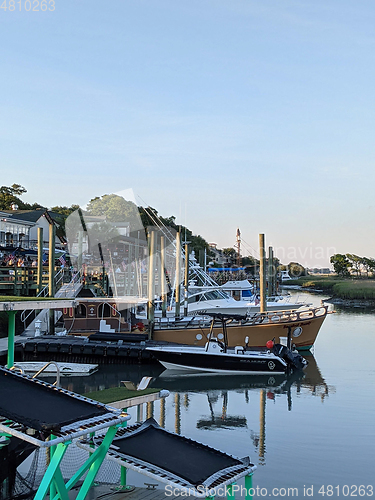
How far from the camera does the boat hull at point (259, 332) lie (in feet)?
83.5

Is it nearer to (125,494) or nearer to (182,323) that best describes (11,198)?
A: (182,323)

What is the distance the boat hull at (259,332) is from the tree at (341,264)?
405ft

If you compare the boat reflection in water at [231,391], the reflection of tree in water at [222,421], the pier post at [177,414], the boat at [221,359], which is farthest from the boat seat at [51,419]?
the boat at [221,359]

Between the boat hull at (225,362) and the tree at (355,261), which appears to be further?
the tree at (355,261)

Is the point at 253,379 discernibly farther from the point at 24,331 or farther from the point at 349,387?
the point at 24,331

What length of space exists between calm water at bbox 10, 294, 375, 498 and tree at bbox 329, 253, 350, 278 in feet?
405

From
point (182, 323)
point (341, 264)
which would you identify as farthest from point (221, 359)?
point (341, 264)

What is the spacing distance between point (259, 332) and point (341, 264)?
126524mm

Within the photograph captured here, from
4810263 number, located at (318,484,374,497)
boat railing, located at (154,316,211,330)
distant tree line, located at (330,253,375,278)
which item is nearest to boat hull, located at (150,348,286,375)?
boat railing, located at (154,316,211,330)

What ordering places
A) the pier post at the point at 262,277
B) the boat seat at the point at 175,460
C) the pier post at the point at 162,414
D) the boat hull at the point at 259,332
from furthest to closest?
the pier post at the point at 262,277 → the boat hull at the point at 259,332 → the pier post at the point at 162,414 → the boat seat at the point at 175,460

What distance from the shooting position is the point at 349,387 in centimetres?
1989

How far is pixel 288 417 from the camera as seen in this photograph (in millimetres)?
15898

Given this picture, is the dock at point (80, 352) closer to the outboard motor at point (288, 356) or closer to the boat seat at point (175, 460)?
the outboard motor at point (288, 356)

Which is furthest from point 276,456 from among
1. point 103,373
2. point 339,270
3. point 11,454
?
point 339,270
